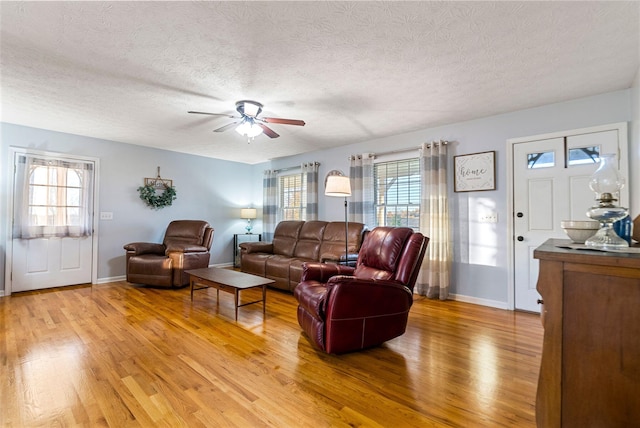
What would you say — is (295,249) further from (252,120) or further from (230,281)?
(252,120)

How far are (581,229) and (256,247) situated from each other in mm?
4415

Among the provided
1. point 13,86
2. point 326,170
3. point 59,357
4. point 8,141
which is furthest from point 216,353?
point 8,141

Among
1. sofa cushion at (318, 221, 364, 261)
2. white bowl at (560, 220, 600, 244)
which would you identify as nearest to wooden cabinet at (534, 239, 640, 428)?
white bowl at (560, 220, 600, 244)

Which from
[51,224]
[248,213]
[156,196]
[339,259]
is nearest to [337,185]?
[339,259]

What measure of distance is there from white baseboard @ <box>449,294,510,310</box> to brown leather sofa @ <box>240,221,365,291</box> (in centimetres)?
144

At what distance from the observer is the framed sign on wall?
3672 millimetres

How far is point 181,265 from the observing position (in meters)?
4.38

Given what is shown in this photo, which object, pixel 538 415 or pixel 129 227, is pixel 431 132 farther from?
pixel 129 227

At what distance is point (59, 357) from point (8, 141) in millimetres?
3543

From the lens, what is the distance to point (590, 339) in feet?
3.17

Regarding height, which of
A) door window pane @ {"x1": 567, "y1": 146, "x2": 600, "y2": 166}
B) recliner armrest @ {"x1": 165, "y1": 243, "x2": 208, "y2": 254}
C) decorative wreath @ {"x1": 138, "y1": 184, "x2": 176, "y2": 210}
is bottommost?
recliner armrest @ {"x1": 165, "y1": 243, "x2": 208, "y2": 254}

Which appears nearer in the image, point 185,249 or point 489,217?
point 489,217

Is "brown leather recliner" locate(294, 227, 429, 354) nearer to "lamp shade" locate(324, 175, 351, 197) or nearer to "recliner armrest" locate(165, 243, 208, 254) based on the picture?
"lamp shade" locate(324, 175, 351, 197)

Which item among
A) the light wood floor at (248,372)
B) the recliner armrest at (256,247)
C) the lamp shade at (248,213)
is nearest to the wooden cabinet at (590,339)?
the light wood floor at (248,372)
